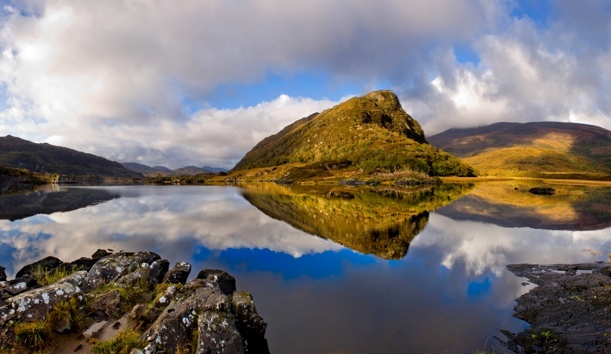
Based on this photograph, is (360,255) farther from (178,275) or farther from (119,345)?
(119,345)

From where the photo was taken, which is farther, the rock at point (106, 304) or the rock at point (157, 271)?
the rock at point (157, 271)

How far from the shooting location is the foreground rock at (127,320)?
10445 millimetres

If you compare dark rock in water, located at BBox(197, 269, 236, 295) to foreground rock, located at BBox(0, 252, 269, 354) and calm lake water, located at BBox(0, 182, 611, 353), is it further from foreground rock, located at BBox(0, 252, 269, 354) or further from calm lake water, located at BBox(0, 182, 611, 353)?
foreground rock, located at BBox(0, 252, 269, 354)

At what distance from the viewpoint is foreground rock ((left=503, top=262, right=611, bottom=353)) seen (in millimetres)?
12172

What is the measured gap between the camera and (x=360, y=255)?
27156 millimetres

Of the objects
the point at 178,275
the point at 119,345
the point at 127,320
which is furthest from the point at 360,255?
the point at 119,345

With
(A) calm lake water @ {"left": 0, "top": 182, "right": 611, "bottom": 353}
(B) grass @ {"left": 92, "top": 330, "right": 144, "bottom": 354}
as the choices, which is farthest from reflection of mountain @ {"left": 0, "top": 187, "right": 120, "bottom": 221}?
Result: (B) grass @ {"left": 92, "top": 330, "right": 144, "bottom": 354}

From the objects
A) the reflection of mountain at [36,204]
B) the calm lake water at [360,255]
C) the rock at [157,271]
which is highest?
the reflection of mountain at [36,204]

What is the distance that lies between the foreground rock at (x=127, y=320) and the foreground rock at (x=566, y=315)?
11068 millimetres

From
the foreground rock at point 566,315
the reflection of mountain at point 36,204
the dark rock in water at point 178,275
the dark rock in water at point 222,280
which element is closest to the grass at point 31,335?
the dark rock in water at point 178,275

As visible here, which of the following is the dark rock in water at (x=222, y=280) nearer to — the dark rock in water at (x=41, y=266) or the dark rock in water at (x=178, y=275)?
the dark rock in water at (x=178, y=275)

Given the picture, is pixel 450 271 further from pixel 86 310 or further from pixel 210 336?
pixel 86 310

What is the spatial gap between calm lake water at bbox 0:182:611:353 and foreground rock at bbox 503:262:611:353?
78 centimetres

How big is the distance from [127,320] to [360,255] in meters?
→ 18.7
